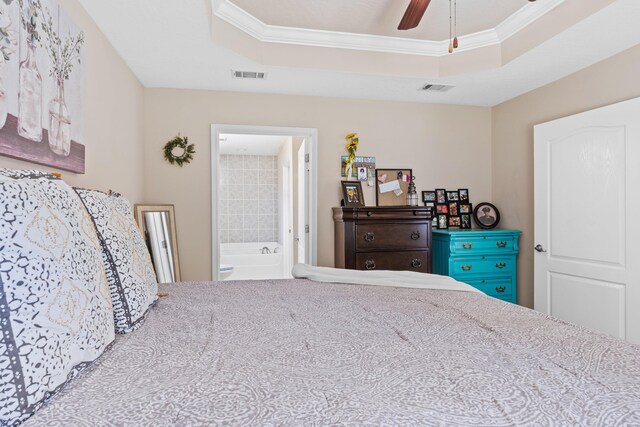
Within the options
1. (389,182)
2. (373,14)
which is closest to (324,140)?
(389,182)

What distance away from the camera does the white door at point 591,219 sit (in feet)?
7.88

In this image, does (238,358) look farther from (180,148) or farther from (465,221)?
(465,221)

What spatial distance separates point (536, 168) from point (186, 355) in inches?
124

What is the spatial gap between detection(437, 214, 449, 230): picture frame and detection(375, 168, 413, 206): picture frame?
42 centimetres

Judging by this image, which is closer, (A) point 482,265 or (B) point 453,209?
(A) point 482,265

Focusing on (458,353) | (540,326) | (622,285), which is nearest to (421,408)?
(458,353)

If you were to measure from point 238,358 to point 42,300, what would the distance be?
1.42ft

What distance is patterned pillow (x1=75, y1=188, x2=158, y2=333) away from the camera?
114 centimetres

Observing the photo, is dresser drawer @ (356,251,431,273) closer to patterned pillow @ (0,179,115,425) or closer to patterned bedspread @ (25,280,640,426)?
patterned bedspread @ (25,280,640,426)

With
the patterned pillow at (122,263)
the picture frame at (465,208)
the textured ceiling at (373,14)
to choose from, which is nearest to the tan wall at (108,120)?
the patterned pillow at (122,263)

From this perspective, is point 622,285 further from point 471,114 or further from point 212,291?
point 212,291

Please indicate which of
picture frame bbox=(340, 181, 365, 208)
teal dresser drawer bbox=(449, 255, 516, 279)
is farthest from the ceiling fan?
teal dresser drawer bbox=(449, 255, 516, 279)

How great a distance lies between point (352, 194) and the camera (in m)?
3.59

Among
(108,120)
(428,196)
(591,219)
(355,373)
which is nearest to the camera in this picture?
(355,373)
